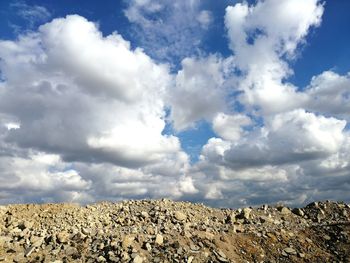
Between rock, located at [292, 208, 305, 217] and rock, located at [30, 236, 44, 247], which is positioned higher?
rock, located at [292, 208, 305, 217]

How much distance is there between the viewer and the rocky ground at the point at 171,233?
26656 millimetres

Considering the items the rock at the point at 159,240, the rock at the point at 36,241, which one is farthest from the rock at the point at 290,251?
the rock at the point at 36,241

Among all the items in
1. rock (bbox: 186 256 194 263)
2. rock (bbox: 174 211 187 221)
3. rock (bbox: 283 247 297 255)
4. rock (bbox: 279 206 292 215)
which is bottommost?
rock (bbox: 186 256 194 263)

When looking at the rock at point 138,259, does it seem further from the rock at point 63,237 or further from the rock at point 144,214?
the rock at point 144,214

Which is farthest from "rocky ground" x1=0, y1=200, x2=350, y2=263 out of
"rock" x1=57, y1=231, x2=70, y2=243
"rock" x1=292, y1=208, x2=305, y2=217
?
"rock" x1=292, y1=208, x2=305, y2=217

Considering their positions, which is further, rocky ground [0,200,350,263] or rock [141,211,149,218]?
rock [141,211,149,218]

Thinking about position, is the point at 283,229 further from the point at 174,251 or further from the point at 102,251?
the point at 102,251

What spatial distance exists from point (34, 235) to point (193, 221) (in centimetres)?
1254

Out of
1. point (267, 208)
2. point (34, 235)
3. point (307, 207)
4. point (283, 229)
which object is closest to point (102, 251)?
point (34, 235)

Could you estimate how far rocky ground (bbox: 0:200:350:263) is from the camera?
26656mm

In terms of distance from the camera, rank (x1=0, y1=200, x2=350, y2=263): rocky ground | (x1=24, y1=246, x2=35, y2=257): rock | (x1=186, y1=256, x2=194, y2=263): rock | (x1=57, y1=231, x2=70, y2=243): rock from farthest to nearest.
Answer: (x1=57, y1=231, x2=70, y2=243): rock → (x1=0, y1=200, x2=350, y2=263): rocky ground → (x1=24, y1=246, x2=35, y2=257): rock → (x1=186, y1=256, x2=194, y2=263): rock

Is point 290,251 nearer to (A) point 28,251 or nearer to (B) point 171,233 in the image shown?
(B) point 171,233

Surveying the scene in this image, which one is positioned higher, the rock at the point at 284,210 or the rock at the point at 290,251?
the rock at the point at 284,210

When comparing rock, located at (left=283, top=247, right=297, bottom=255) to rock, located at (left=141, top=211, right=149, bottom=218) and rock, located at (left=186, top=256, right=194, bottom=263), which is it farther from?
rock, located at (left=141, top=211, right=149, bottom=218)
